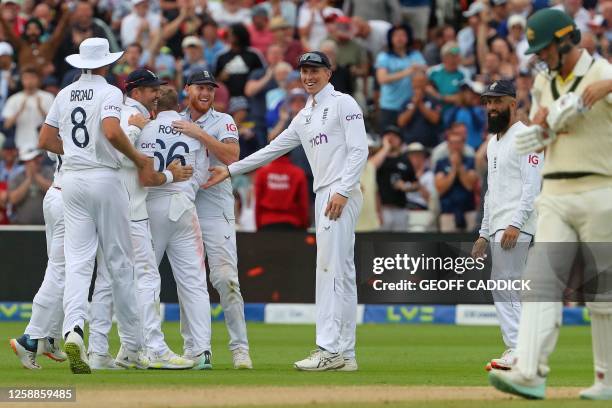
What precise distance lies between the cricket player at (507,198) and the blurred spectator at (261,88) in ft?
35.2

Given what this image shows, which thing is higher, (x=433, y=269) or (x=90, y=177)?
(x=90, y=177)

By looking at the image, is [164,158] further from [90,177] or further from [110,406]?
[110,406]

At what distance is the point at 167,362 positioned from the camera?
12109 mm

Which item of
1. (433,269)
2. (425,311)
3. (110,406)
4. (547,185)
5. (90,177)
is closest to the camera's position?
(110,406)

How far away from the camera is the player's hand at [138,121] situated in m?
12.2

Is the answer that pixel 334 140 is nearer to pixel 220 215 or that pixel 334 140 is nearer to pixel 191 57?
pixel 220 215

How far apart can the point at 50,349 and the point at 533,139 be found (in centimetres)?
531

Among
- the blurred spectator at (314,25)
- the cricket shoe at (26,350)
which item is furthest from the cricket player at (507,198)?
the blurred spectator at (314,25)

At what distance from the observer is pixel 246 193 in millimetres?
21750

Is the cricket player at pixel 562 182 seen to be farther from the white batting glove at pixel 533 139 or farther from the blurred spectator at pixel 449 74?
the blurred spectator at pixel 449 74

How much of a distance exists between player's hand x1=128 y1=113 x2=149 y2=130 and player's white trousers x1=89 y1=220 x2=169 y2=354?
2.78 ft

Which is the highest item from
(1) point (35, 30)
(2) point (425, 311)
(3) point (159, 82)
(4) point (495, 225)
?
(1) point (35, 30)

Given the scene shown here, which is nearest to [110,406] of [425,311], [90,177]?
[90,177]

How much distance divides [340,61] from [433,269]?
6.37 meters
